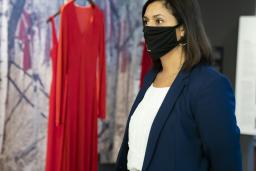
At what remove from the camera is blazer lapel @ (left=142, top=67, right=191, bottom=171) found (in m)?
1.29

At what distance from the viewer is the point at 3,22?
220 centimetres

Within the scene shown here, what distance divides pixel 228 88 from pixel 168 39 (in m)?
0.32

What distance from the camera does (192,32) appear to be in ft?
4.41

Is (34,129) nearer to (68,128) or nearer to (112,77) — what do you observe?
(68,128)

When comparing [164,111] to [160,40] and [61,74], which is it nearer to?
[160,40]

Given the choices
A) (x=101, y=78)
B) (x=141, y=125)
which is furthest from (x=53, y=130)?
(x=141, y=125)

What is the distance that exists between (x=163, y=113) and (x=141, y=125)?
14 cm

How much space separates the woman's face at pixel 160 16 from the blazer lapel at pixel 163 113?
20cm

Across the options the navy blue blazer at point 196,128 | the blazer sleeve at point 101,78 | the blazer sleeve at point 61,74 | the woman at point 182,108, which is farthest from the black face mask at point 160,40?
the blazer sleeve at point 101,78

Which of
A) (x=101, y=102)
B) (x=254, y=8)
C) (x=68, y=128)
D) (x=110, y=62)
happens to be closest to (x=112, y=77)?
(x=110, y=62)

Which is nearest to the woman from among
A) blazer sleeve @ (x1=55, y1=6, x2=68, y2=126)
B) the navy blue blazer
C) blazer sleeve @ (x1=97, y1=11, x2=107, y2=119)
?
the navy blue blazer

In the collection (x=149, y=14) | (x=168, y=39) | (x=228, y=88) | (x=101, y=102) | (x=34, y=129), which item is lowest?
(x=34, y=129)

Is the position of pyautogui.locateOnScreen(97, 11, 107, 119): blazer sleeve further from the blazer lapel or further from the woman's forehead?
the blazer lapel

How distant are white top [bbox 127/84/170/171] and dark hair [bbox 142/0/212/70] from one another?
171mm
